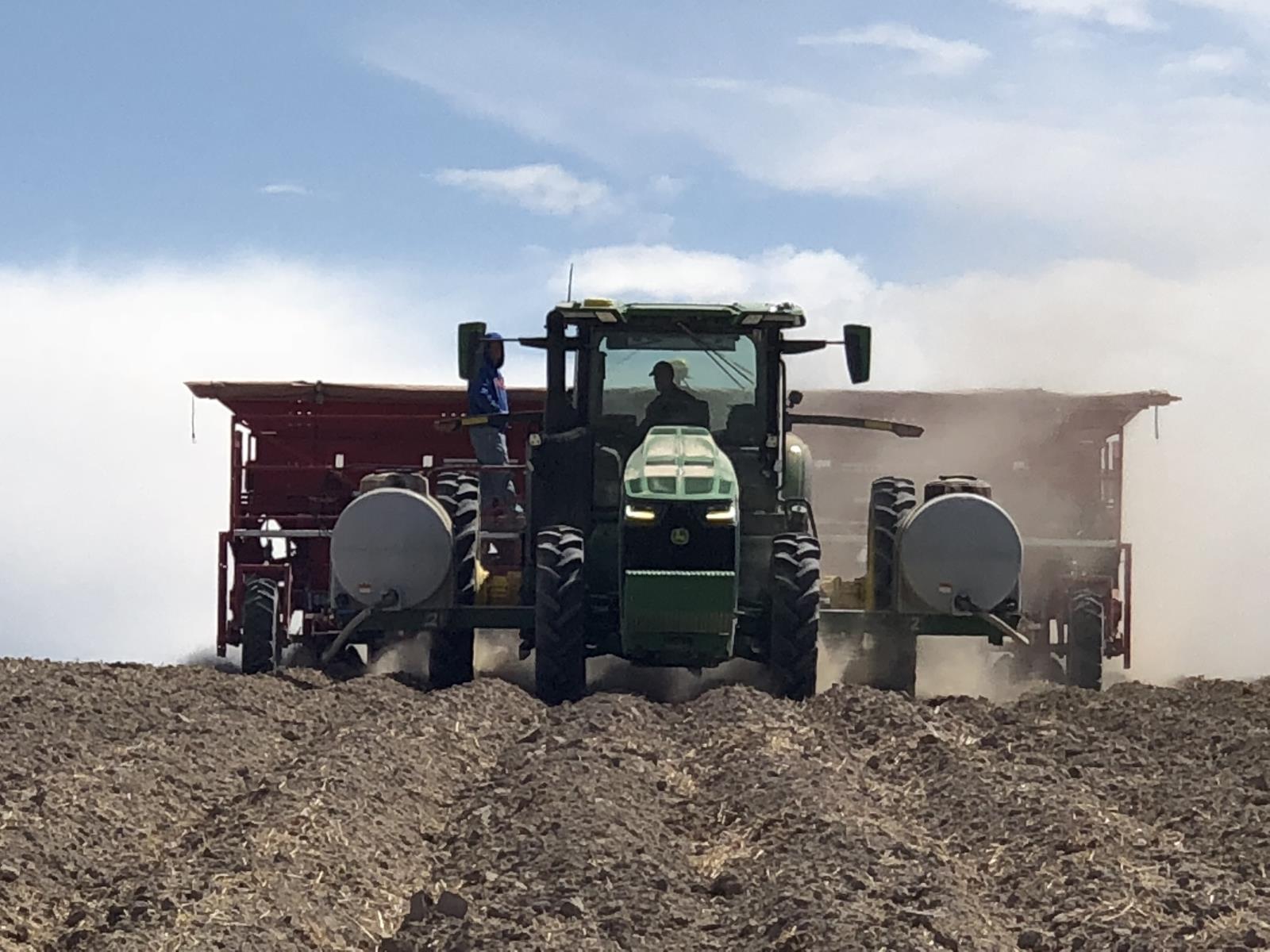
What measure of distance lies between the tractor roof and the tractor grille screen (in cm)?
155

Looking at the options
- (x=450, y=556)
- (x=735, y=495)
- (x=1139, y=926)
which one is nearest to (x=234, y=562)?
(x=450, y=556)

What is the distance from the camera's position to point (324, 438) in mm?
16938

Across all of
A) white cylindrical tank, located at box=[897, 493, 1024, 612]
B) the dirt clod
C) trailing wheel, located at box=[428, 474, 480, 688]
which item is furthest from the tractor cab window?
the dirt clod

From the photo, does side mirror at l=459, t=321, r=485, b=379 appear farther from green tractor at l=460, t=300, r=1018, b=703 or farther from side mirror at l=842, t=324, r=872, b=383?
side mirror at l=842, t=324, r=872, b=383

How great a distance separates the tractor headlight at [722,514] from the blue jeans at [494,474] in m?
3.58

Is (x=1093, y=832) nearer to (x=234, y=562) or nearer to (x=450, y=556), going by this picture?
(x=450, y=556)

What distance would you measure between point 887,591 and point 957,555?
2.09 feet

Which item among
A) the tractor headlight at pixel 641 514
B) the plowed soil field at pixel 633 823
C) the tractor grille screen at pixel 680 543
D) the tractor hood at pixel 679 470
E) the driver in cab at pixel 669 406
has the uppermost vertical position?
the driver in cab at pixel 669 406

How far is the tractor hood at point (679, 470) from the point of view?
39.7 ft

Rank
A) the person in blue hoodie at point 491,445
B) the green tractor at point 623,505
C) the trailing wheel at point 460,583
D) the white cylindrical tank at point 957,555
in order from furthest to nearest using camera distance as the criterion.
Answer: the person in blue hoodie at point 491,445
the trailing wheel at point 460,583
the white cylindrical tank at point 957,555
the green tractor at point 623,505

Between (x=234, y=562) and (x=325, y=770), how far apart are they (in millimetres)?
7558

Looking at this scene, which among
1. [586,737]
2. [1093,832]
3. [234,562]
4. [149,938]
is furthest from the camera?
[234,562]

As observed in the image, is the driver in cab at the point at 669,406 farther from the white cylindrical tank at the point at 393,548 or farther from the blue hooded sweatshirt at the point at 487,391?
the blue hooded sweatshirt at the point at 487,391

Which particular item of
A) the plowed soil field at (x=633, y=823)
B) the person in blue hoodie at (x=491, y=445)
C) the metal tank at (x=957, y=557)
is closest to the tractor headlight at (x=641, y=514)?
the plowed soil field at (x=633, y=823)
